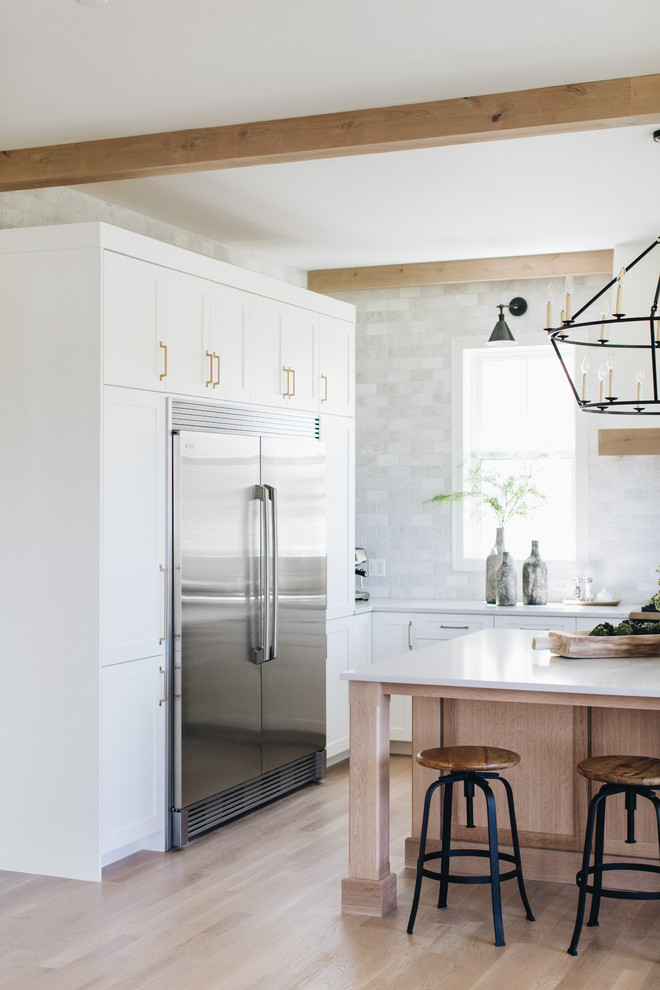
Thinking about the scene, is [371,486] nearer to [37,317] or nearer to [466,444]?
[466,444]

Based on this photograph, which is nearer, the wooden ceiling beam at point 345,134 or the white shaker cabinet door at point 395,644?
the wooden ceiling beam at point 345,134

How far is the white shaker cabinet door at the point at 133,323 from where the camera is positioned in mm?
4176

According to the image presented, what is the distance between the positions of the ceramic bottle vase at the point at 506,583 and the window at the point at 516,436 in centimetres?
46

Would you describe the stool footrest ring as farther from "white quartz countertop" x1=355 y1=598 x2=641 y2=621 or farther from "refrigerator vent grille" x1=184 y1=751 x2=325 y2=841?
A: "white quartz countertop" x1=355 y1=598 x2=641 y2=621

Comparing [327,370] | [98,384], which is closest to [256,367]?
[327,370]

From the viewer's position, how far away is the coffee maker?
21.7 feet

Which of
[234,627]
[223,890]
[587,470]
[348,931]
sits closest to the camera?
[348,931]

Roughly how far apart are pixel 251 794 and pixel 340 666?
114 cm

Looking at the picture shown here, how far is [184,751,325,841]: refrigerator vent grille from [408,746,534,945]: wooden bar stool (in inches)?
50.9

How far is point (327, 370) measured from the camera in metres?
5.88

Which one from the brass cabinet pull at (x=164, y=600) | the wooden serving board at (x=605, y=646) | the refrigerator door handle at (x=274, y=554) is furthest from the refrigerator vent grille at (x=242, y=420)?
the wooden serving board at (x=605, y=646)

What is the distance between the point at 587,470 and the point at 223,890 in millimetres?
3593

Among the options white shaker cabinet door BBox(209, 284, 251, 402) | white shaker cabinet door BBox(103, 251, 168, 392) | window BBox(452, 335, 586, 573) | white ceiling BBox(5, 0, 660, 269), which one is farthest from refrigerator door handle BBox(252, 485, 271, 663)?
window BBox(452, 335, 586, 573)

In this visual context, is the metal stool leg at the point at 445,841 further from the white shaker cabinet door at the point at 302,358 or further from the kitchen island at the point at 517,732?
the white shaker cabinet door at the point at 302,358
